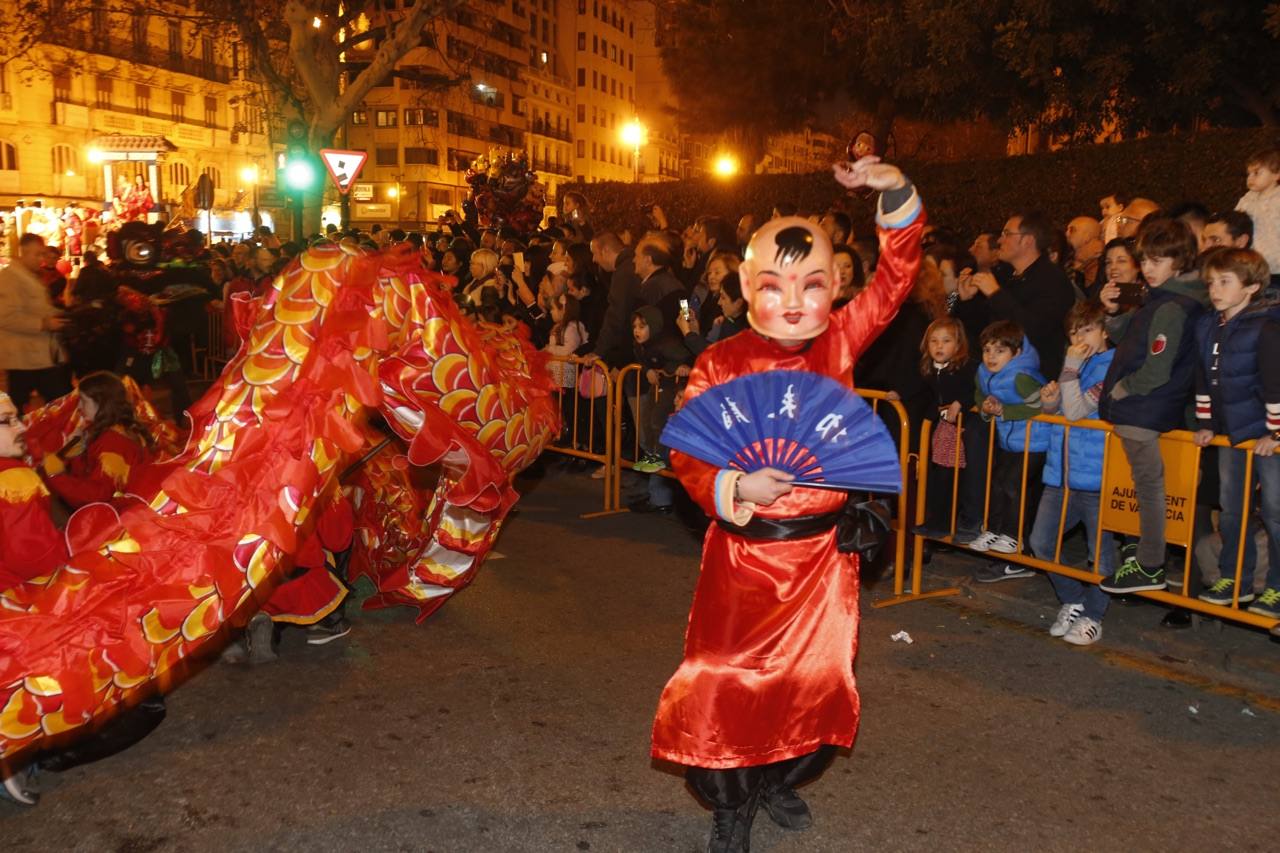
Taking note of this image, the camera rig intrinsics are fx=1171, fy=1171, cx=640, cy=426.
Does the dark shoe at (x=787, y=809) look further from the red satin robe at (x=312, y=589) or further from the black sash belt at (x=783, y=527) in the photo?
the red satin robe at (x=312, y=589)

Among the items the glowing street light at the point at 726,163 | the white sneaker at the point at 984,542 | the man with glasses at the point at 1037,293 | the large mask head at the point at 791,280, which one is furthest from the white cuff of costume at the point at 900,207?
the glowing street light at the point at 726,163

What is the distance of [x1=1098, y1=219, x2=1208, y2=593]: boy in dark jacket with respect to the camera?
563 cm

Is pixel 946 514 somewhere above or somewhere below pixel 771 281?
below

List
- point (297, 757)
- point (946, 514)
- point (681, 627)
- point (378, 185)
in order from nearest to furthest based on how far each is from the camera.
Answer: point (297, 757), point (681, 627), point (946, 514), point (378, 185)

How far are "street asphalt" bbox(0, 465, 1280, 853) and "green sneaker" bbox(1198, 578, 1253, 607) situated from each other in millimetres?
279

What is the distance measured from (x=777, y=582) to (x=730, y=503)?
1.10 ft

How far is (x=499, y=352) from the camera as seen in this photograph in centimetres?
577

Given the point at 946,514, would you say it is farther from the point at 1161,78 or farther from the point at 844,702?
the point at 1161,78

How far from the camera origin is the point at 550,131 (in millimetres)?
92688

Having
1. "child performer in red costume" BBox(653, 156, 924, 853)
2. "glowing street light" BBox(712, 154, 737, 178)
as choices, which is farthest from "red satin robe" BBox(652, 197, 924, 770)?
"glowing street light" BBox(712, 154, 737, 178)

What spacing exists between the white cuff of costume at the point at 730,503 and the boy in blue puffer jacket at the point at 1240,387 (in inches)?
117

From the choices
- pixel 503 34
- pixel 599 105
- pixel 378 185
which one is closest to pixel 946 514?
pixel 378 185

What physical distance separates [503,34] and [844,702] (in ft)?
282

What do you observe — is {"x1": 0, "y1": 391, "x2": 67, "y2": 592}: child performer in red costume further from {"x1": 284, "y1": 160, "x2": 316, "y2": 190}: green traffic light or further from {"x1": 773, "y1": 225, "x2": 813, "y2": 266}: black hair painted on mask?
{"x1": 284, "y1": 160, "x2": 316, "y2": 190}: green traffic light
